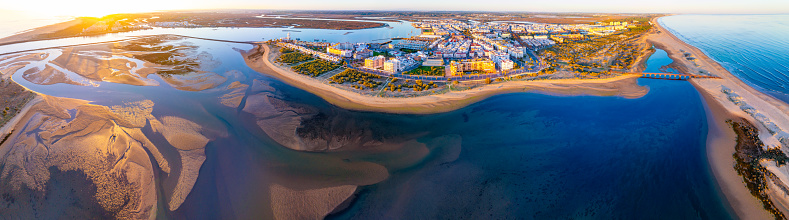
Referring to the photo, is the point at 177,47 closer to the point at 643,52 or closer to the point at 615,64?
the point at 615,64

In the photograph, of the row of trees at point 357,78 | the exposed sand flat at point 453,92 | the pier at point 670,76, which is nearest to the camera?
the exposed sand flat at point 453,92

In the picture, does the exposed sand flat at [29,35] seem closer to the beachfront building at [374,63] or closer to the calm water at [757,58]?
the beachfront building at [374,63]

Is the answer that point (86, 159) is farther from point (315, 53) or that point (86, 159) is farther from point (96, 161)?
point (315, 53)

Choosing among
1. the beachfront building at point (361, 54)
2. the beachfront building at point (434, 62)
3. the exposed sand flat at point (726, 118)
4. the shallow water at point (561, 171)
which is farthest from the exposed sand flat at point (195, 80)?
the exposed sand flat at point (726, 118)

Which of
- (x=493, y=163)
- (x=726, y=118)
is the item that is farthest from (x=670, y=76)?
(x=493, y=163)

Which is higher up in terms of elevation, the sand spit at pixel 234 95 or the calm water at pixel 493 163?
the sand spit at pixel 234 95

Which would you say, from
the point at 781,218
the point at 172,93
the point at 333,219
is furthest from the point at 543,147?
the point at 172,93
